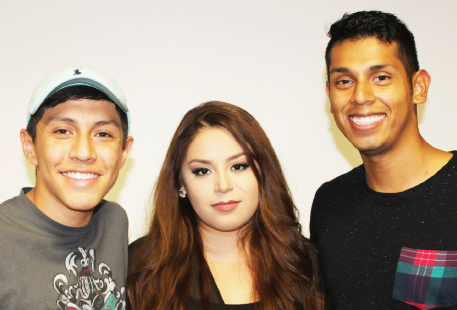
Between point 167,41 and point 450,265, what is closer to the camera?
point 450,265

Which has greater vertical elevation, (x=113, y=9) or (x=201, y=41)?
(x=113, y=9)

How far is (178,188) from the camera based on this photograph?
83.0 inches

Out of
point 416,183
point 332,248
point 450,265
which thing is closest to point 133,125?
point 332,248

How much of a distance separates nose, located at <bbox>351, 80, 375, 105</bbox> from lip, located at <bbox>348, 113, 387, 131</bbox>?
0.22 ft

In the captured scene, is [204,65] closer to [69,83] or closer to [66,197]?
[69,83]

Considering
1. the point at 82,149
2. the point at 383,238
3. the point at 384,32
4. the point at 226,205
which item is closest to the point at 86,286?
the point at 82,149

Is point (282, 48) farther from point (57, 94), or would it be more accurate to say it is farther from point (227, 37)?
point (57, 94)

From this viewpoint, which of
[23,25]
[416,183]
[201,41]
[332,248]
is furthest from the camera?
[201,41]

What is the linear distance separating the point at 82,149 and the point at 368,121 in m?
1.25

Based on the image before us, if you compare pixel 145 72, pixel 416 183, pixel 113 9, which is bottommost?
pixel 416 183

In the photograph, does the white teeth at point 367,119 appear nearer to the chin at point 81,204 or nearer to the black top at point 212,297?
the black top at point 212,297

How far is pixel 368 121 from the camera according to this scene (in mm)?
1818

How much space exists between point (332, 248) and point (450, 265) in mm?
504

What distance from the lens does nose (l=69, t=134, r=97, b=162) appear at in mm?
1598
